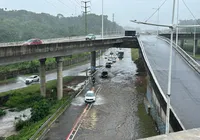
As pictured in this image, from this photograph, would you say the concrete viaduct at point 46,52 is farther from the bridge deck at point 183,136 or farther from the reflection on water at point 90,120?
the bridge deck at point 183,136

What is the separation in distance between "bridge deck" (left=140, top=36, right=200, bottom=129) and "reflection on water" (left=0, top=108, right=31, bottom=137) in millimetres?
16841

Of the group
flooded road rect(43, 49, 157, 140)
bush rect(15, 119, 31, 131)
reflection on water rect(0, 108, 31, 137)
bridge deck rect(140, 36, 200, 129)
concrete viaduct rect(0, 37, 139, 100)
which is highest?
concrete viaduct rect(0, 37, 139, 100)

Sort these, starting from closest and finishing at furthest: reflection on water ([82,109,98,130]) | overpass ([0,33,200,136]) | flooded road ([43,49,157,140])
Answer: overpass ([0,33,200,136]), flooded road ([43,49,157,140]), reflection on water ([82,109,98,130])

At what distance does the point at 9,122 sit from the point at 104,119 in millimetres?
11798

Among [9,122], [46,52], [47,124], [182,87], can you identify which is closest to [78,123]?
[47,124]

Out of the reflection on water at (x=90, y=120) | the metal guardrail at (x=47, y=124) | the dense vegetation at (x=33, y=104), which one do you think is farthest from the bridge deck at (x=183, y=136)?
the dense vegetation at (x=33, y=104)

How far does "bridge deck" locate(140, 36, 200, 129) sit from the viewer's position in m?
19.1

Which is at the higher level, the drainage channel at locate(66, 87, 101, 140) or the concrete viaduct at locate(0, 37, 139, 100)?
the concrete viaduct at locate(0, 37, 139, 100)

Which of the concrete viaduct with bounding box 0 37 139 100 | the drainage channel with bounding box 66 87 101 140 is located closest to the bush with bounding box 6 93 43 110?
the concrete viaduct with bounding box 0 37 139 100

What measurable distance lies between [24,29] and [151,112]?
10948 centimetres

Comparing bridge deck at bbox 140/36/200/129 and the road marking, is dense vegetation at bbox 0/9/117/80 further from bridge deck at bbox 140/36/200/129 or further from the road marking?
bridge deck at bbox 140/36/200/129

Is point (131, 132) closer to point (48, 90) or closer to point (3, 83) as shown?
point (48, 90)

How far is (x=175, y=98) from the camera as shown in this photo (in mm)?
22906

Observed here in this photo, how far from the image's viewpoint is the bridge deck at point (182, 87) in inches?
754
